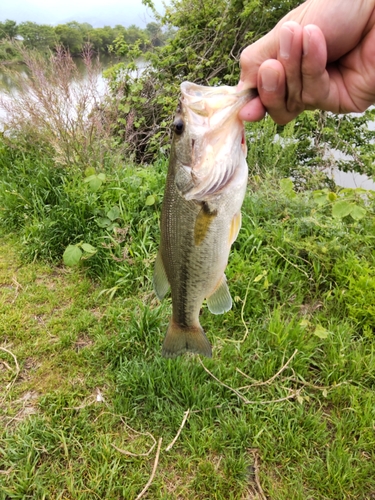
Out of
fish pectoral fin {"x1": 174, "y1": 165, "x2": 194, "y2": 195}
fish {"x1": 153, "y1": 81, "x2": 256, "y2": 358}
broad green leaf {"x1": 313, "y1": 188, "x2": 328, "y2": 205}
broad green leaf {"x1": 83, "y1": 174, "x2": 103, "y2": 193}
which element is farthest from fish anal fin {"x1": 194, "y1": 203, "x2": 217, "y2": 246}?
broad green leaf {"x1": 83, "y1": 174, "x2": 103, "y2": 193}

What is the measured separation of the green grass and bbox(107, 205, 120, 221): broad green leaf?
34 centimetres

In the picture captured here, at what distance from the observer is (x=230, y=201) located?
5.26ft

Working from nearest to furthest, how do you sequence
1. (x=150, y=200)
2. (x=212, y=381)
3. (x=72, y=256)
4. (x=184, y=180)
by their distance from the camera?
(x=184, y=180), (x=212, y=381), (x=72, y=256), (x=150, y=200)

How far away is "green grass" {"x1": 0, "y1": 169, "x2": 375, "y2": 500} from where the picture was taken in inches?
87.6

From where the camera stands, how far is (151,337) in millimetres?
2922

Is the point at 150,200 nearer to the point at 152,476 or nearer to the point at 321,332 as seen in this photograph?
the point at 321,332

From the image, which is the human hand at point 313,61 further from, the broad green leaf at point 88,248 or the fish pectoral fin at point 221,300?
the broad green leaf at point 88,248

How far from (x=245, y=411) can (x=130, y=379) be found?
809 mm

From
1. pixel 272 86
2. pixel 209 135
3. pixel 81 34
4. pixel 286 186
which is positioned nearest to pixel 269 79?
pixel 272 86

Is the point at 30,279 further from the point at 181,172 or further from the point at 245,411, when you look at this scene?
the point at 181,172

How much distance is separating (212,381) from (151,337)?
22.8 inches

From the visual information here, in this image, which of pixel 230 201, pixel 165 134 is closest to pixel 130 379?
pixel 230 201

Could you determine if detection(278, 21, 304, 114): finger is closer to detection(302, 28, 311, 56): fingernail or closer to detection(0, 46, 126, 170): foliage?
detection(302, 28, 311, 56): fingernail

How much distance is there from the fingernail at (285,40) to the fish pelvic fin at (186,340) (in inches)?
53.2
